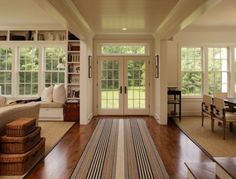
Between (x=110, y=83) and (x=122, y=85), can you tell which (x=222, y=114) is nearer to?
(x=122, y=85)

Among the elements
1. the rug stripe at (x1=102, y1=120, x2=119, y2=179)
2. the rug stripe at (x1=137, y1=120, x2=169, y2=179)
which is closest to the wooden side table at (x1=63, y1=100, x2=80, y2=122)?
the rug stripe at (x1=102, y1=120, x2=119, y2=179)

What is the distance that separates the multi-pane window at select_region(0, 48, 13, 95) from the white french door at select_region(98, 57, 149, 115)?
2.92 meters

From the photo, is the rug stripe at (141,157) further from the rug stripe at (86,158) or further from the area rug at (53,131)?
the area rug at (53,131)

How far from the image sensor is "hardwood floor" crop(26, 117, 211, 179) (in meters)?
3.47

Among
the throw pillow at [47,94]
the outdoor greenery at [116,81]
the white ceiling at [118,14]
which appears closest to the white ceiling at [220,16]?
the white ceiling at [118,14]

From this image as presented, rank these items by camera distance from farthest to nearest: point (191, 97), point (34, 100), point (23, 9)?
point (191, 97)
point (34, 100)
point (23, 9)

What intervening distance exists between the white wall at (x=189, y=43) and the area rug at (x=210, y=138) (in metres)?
1.08

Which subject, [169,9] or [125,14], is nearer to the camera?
[169,9]

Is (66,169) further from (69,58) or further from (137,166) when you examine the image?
(69,58)

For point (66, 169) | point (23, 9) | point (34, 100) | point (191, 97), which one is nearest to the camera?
point (66, 169)

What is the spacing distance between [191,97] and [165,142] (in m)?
3.60

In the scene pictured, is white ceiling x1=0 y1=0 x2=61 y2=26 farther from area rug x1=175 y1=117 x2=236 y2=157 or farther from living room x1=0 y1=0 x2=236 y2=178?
area rug x1=175 y1=117 x2=236 y2=157

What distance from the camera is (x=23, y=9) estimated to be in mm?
5969

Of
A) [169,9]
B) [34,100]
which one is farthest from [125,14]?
[34,100]
